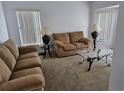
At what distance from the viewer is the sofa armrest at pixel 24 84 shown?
1.49 meters

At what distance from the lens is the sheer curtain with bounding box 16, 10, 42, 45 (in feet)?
13.6

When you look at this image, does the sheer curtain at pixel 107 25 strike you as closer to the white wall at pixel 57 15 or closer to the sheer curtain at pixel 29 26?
the white wall at pixel 57 15

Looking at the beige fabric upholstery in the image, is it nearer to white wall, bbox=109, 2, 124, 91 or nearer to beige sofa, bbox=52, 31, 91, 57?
beige sofa, bbox=52, 31, 91, 57

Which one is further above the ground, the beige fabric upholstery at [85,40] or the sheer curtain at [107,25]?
the sheer curtain at [107,25]

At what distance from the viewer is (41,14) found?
4.35 metres

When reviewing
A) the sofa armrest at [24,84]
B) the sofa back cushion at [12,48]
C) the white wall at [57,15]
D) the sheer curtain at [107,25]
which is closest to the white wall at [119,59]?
the sofa armrest at [24,84]

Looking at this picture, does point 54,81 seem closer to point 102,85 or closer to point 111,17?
point 102,85

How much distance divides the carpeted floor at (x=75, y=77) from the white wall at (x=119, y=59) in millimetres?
1219

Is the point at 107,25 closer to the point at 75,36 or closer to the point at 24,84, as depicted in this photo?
the point at 75,36

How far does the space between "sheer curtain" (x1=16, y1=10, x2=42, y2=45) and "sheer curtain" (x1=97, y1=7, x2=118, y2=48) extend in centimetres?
282

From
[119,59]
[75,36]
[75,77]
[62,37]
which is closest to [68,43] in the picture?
[62,37]

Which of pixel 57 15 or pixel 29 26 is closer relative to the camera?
pixel 29 26

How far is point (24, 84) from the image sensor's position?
1.54m

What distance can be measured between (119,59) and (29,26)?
394cm
